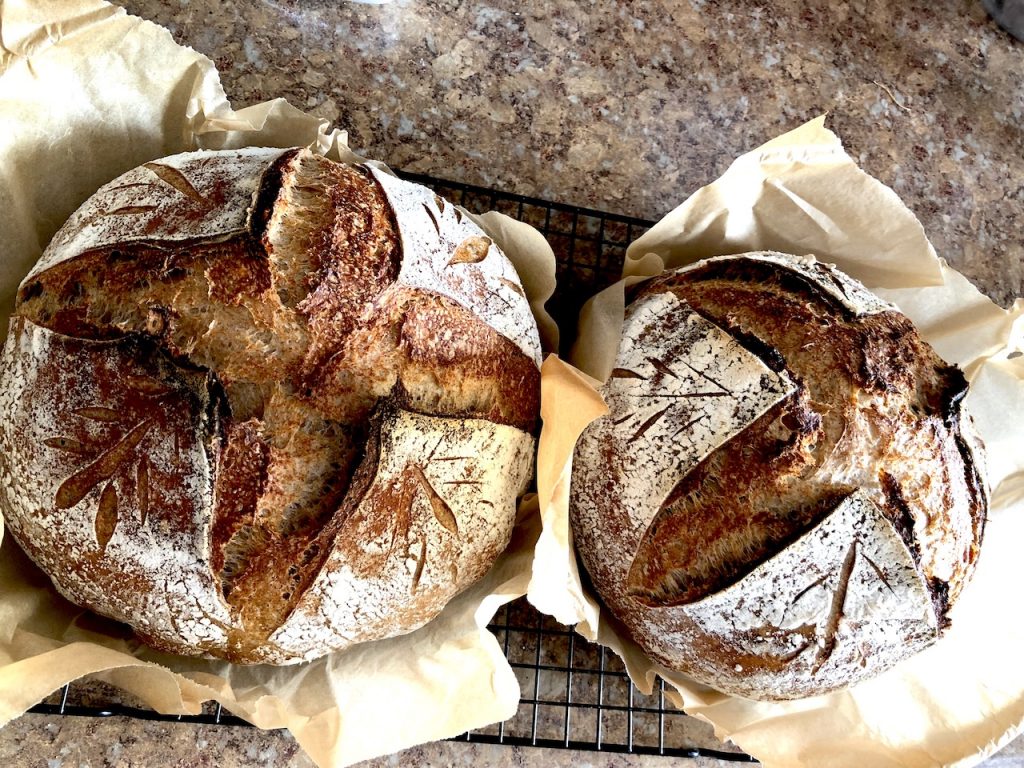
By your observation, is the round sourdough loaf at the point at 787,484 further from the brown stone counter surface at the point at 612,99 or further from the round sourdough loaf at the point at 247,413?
the brown stone counter surface at the point at 612,99

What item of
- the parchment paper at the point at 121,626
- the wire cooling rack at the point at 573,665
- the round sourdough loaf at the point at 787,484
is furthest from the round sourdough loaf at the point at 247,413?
the wire cooling rack at the point at 573,665

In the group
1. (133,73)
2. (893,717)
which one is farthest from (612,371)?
(133,73)

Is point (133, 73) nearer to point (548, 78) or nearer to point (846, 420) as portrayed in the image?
point (548, 78)

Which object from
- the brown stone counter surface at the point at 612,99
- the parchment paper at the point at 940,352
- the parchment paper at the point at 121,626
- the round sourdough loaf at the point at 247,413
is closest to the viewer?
the round sourdough loaf at the point at 247,413

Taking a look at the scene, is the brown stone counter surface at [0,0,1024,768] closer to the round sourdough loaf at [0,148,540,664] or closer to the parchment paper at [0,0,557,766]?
the parchment paper at [0,0,557,766]

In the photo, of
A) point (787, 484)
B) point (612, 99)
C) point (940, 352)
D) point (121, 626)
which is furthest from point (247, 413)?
point (940, 352)

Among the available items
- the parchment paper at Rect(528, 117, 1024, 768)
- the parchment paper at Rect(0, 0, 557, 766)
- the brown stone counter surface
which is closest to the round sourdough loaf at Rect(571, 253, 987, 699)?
the parchment paper at Rect(528, 117, 1024, 768)
